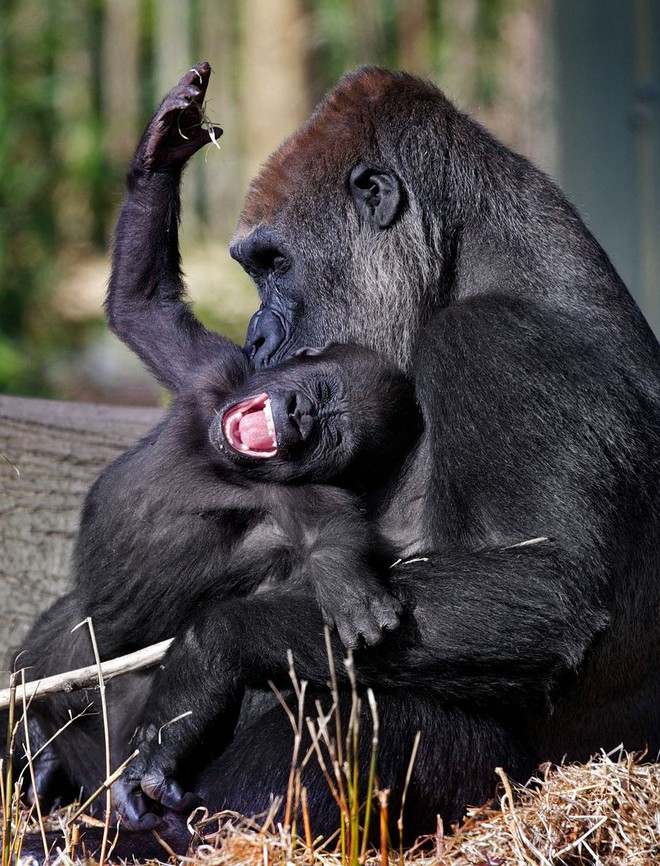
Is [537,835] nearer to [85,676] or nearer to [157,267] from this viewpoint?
[85,676]

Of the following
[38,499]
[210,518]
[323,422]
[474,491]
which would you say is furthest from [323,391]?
[38,499]

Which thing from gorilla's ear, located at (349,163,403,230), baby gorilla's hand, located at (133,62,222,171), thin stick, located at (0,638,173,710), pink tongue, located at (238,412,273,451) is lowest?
thin stick, located at (0,638,173,710)

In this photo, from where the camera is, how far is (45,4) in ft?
63.8

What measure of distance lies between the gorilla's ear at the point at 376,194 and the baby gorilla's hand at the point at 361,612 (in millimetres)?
1003

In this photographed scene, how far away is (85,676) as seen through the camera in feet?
8.20

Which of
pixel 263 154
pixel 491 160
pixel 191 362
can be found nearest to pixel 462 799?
pixel 191 362

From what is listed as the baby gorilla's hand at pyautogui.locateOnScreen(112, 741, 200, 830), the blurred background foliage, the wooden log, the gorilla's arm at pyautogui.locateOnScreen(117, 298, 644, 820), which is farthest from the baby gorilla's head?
the wooden log

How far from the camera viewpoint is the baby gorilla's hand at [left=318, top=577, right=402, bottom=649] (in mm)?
2451

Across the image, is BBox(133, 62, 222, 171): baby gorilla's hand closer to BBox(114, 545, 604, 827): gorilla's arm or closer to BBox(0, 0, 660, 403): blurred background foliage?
BBox(0, 0, 660, 403): blurred background foliage

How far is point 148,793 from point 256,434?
2.78ft

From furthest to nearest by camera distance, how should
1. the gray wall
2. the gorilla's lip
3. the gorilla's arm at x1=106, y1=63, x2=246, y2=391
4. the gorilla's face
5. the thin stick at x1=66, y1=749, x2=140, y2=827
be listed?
the gray wall < the gorilla's arm at x1=106, y1=63, x2=246, y2=391 < the gorilla's face < the gorilla's lip < the thin stick at x1=66, y1=749, x2=140, y2=827

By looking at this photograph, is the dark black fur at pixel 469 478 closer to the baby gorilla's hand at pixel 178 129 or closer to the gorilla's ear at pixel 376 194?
the gorilla's ear at pixel 376 194

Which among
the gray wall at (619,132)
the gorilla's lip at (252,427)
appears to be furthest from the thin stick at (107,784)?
the gray wall at (619,132)

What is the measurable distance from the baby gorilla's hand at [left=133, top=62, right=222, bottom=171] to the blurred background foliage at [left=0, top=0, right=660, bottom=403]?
1.65 feet
